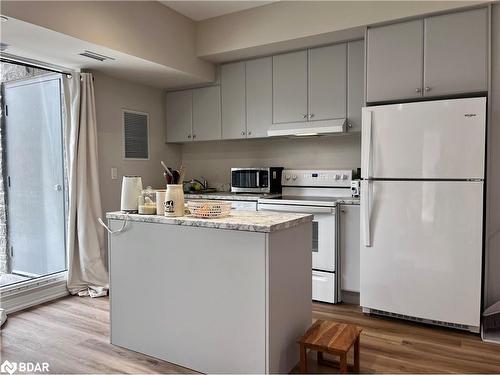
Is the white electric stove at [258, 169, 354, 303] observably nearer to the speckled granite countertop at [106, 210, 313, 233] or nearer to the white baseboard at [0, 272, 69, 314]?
the speckled granite countertop at [106, 210, 313, 233]

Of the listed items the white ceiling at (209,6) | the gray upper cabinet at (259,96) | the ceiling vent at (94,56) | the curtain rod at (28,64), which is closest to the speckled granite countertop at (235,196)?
the gray upper cabinet at (259,96)

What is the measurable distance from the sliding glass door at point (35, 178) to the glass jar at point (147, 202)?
1757 mm

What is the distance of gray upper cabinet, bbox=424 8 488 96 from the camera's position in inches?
103

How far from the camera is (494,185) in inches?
105

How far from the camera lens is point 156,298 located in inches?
88.7

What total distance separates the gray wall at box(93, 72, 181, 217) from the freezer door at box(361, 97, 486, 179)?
2.52 metres

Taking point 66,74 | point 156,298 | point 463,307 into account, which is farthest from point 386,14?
point 66,74

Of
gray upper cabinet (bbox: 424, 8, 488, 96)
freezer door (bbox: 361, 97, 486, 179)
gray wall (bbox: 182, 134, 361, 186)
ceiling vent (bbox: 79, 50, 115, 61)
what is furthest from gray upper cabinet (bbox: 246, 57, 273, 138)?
gray upper cabinet (bbox: 424, 8, 488, 96)

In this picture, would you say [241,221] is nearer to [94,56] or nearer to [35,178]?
[94,56]

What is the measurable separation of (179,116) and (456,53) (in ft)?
9.74

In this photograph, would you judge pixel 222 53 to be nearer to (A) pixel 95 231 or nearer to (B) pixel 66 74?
(B) pixel 66 74

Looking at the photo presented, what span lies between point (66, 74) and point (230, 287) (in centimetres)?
277

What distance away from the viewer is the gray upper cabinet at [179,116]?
14.5 ft

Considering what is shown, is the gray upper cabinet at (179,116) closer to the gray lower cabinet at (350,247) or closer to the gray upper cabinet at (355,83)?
the gray upper cabinet at (355,83)
